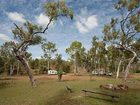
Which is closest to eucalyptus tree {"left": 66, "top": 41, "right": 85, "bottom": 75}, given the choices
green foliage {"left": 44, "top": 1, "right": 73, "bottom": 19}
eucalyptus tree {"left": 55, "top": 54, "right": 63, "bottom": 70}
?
eucalyptus tree {"left": 55, "top": 54, "right": 63, "bottom": 70}

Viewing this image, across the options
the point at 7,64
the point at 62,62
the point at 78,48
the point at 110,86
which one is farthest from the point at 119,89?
the point at 62,62

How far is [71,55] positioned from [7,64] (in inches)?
1023

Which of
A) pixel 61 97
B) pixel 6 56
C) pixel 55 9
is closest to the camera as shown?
pixel 61 97

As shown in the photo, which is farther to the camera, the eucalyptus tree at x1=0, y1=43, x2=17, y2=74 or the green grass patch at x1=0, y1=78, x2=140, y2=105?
the eucalyptus tree at x1=0, y1=43, x2=17, y2=74

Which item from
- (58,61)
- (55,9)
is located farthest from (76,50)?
(55,9)

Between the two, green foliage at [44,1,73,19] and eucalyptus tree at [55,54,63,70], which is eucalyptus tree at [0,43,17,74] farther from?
green foliage at [44,1,73,19]

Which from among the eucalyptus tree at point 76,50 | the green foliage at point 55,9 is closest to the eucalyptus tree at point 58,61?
the eucalyptus tree at point 76,50

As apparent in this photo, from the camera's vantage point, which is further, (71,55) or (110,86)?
(71,55)

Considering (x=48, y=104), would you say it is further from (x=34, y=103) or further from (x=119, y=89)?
(x=119, y=89)

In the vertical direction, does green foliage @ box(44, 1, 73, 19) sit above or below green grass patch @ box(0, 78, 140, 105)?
above

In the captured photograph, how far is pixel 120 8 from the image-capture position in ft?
126

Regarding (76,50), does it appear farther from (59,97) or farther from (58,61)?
(59,97)

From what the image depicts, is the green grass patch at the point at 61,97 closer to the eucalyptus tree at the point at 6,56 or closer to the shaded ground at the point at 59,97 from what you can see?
the shaded ground at the point at 59,97

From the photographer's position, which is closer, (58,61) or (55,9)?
(55,9)
